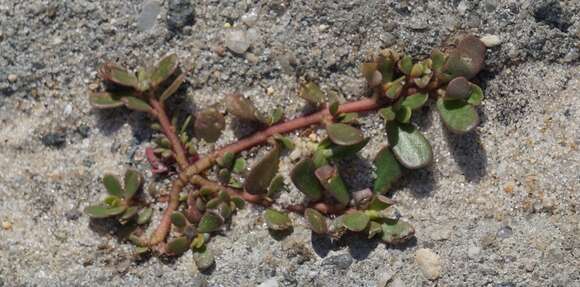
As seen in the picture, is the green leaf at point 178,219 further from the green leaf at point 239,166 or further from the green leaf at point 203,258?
the green leaf at point 239,166

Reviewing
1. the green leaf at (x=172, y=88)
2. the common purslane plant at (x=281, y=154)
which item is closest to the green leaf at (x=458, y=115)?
the common purslane plant at (x=281, y=154)

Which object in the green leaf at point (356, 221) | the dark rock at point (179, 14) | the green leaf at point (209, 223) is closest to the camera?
the green leaf at point (356, 221)

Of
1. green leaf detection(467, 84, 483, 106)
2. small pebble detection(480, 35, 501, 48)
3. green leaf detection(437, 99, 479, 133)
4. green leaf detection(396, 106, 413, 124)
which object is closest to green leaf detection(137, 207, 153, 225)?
green leaf detection(396, 106, 413, 124)

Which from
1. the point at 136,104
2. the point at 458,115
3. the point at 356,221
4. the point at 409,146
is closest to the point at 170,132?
the point at 136,104

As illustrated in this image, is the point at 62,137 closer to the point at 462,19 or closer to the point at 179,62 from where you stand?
the point at 179,62

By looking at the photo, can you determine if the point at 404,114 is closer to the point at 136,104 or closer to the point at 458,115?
the point at 458,115

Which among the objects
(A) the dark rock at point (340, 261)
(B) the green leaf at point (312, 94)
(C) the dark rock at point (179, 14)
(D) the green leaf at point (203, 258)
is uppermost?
(C) the dark rock at point (179, 14)
